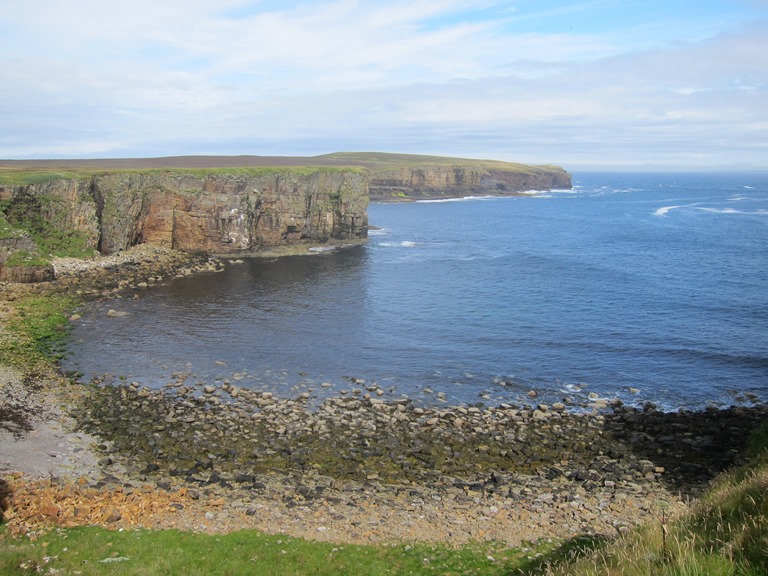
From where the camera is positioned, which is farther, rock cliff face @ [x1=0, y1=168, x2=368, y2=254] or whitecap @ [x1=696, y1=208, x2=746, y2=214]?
whitecap @ [x1=696, y1=208, x2=746, y2=214]

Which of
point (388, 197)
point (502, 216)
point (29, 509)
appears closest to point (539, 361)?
point (29, 509)

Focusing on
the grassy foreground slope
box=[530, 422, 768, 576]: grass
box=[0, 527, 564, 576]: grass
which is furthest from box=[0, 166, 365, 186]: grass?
box=[530, 422, 768, 576]: grass

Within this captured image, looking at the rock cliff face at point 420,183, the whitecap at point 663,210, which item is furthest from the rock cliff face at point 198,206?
the whitecap at point 663,210

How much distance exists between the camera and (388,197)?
17688cm

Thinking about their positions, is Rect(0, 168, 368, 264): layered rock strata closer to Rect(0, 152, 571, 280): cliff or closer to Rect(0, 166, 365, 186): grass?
Rect(0, 152, 571, 280): cliff

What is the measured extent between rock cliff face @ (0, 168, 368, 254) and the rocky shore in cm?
4332

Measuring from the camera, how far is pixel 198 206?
270 feet

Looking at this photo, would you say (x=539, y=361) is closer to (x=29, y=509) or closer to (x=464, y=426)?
(x=464, y=426)

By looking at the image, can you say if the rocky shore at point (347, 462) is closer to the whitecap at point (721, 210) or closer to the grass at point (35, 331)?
the grass at point (35, 331)

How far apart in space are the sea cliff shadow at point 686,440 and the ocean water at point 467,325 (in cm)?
212

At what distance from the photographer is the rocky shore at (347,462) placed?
75.4ft

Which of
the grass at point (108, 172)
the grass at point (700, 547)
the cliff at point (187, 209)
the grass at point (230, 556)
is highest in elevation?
the grass at point (108, 172)

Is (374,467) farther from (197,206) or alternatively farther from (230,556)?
(197,206)

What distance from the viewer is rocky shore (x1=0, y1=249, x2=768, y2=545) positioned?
22984 mm
